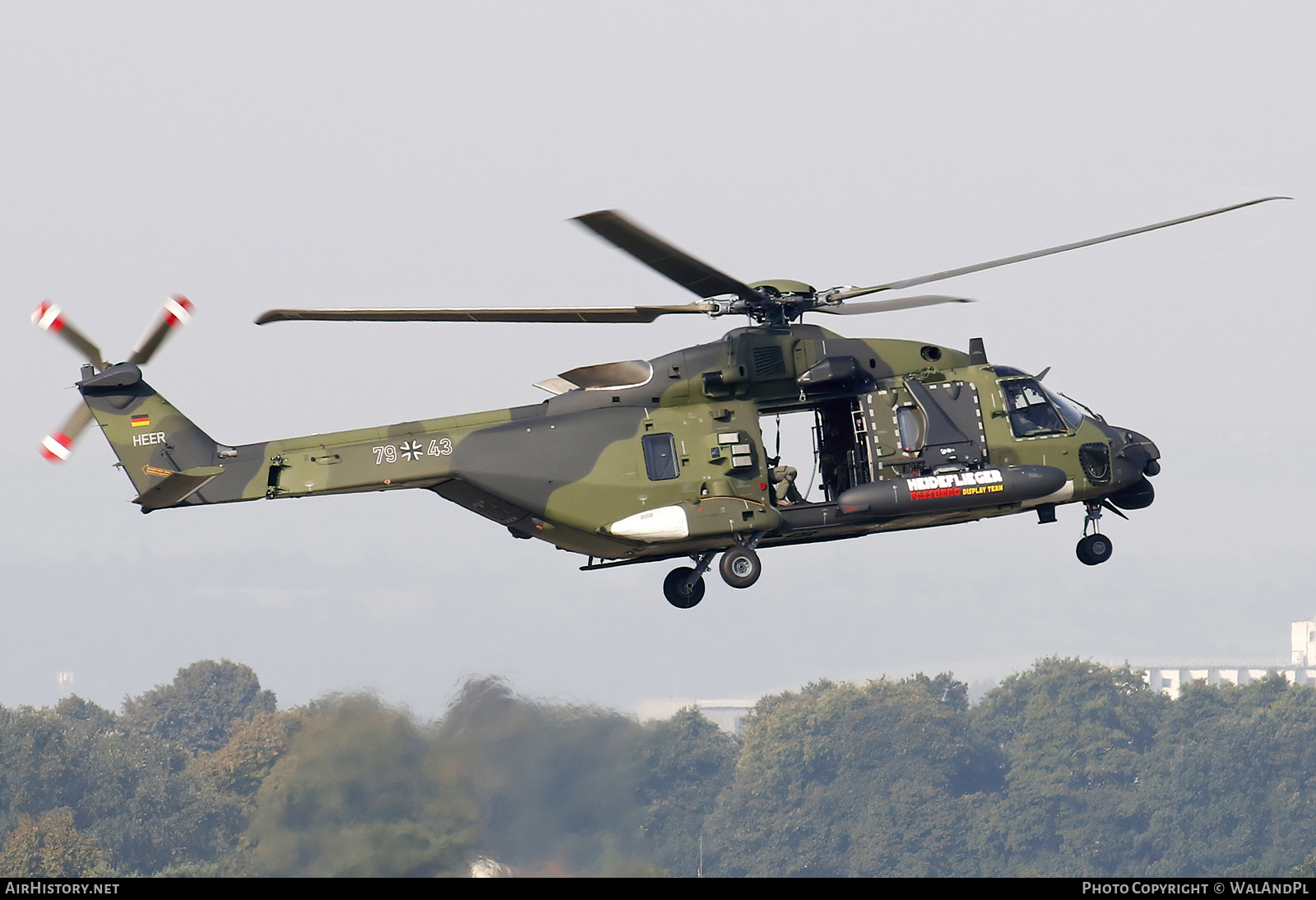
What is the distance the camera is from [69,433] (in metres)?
24.7

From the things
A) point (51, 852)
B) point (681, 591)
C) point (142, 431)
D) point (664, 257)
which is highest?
point (664, 257)

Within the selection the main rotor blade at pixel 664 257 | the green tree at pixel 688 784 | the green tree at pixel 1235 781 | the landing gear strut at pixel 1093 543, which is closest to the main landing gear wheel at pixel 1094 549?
the landing gear strut at pixel 1093 543

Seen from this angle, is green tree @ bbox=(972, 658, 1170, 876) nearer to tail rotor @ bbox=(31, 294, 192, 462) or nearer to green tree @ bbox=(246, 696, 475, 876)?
green tree @ bbox=(246, 696, 475, 876)

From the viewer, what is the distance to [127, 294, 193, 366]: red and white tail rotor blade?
24.8 meters

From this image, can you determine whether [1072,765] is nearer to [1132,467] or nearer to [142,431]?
Result: [1132,467]

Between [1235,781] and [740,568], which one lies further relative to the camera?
[1235,781]

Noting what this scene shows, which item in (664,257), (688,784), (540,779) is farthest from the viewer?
(688,784)

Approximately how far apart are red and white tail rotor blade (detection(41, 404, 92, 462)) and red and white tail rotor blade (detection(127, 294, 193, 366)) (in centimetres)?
106

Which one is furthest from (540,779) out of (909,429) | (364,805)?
(909,429)

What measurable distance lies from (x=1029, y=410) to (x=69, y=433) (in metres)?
15.0

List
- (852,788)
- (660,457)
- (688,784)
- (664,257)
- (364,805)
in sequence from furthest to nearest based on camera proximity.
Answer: (852,788) → (688,784) → (364,805) → (660,457) → (664,257)

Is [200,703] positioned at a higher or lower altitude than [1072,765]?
higher

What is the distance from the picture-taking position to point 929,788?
122m
